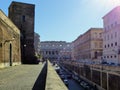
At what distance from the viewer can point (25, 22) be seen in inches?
1532

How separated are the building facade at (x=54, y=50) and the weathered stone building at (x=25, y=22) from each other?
87626mm

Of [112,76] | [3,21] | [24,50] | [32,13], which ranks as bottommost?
[112,76]

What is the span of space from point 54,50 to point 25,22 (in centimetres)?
9387

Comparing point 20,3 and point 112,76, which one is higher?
point 20,3

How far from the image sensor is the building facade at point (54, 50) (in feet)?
422

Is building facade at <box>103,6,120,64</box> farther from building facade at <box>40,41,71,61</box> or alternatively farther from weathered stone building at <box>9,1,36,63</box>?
building facade at <box>40,41,71,61</box>

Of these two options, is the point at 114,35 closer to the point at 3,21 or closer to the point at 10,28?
the point at 10,28

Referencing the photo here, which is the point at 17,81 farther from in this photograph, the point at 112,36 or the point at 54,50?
the point at 54,50

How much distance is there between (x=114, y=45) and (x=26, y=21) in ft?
61.4

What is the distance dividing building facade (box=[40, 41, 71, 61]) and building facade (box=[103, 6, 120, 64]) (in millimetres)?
75289

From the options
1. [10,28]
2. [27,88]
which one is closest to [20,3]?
[10,28]

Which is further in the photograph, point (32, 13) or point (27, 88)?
point (32, 13)

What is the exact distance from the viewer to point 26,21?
38969mm

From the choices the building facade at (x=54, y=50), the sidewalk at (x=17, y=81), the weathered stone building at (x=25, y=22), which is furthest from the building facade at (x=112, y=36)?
the building facade at (x=54, y=50)
